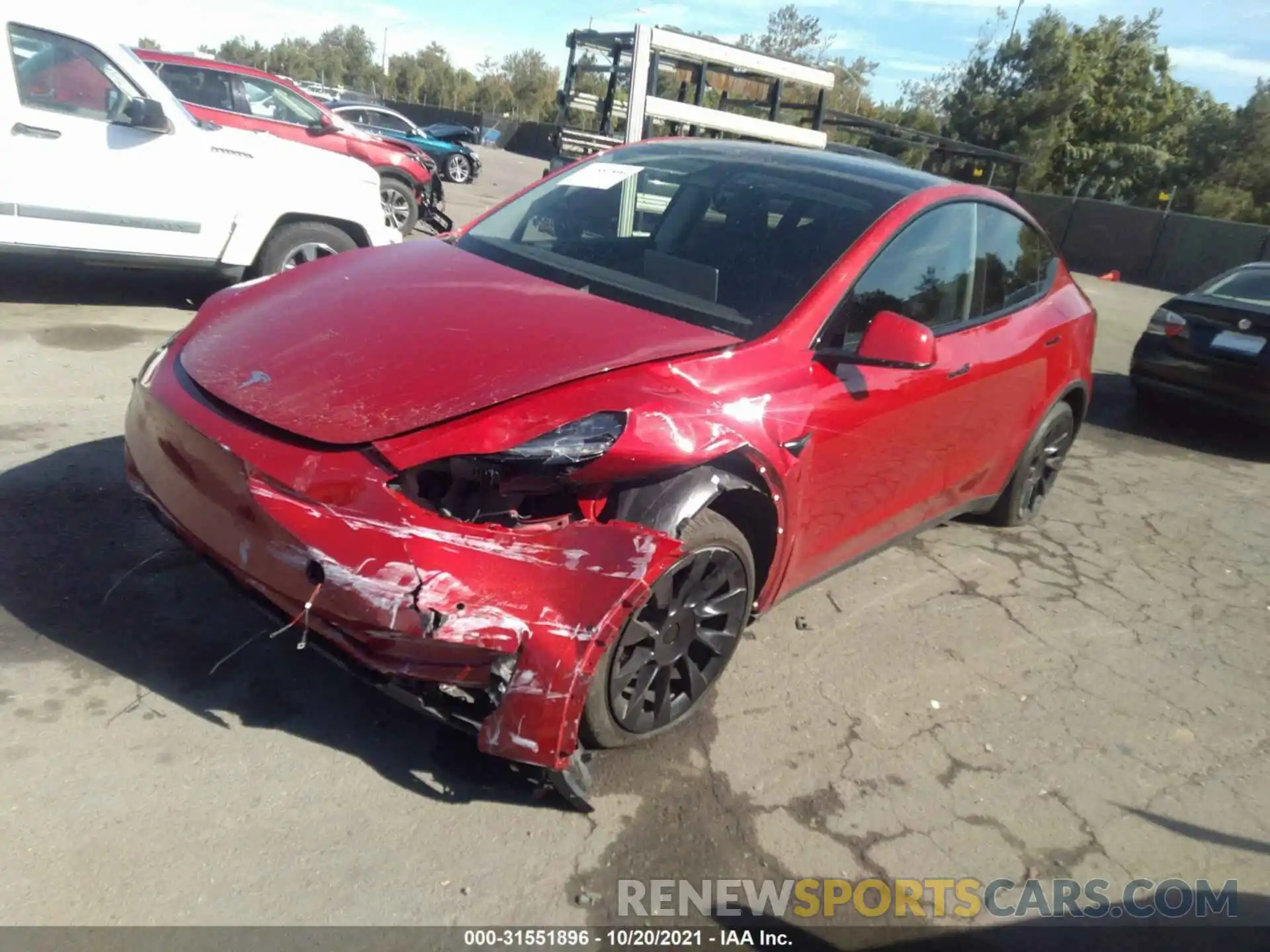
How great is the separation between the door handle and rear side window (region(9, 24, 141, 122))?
0.14 metres

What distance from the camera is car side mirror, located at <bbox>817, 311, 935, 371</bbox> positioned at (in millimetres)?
3135

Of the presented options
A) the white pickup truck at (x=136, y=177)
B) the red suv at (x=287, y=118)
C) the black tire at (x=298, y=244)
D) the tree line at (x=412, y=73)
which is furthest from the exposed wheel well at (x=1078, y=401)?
the tree line at (x=412, y=73)

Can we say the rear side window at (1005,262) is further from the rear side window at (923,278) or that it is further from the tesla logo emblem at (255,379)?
the tesla logo emblem at (255,379)

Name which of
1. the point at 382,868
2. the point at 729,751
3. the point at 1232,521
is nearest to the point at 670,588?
the point at 729,751

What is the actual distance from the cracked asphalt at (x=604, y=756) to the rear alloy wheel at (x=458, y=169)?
18.6m

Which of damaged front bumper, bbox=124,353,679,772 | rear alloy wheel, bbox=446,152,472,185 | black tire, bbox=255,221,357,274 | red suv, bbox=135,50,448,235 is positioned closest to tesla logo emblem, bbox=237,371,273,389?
damaged front bumper, bbox=124,353,679,772

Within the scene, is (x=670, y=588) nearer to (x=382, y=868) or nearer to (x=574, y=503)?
(x=574, y=503)

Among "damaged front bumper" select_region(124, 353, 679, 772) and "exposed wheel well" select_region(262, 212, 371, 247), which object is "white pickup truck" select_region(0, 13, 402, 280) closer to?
"exposed wheel well" select_region(262, 212, 371, 247)

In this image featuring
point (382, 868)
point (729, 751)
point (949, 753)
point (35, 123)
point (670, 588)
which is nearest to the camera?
point (382, 868)

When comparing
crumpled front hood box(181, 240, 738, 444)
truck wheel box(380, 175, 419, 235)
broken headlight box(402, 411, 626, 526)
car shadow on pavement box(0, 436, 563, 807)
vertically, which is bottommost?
car shadow on pavement box(0, 436, 563, 807)

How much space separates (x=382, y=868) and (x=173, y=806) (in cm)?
59

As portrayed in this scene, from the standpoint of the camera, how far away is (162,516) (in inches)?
115

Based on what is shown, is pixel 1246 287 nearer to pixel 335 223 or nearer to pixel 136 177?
pixel 335 223

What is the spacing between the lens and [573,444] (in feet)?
8.35
